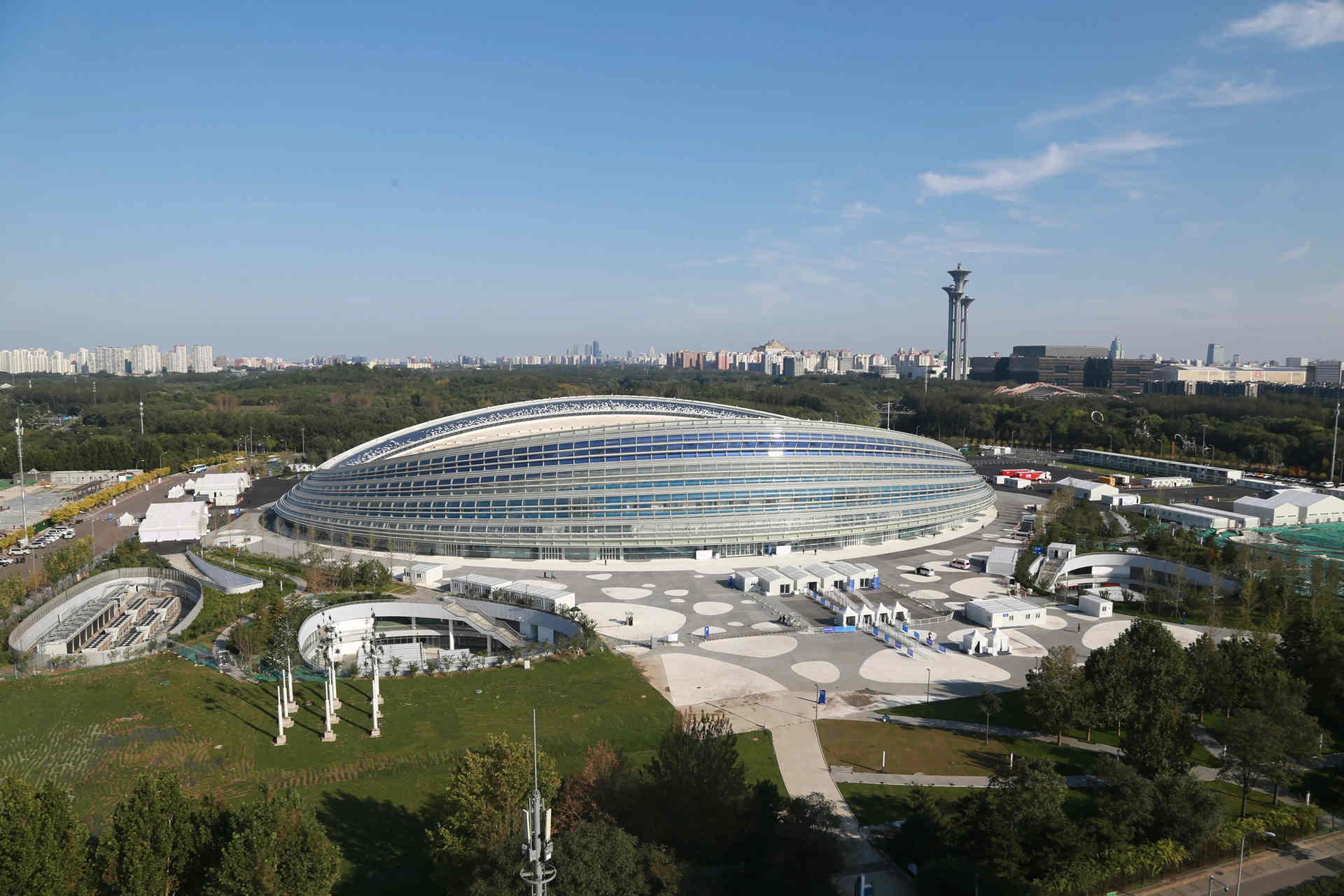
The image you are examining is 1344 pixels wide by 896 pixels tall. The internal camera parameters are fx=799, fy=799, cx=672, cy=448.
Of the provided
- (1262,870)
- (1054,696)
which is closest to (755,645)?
(1054,696)

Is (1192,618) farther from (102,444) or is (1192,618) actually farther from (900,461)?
(102,444)

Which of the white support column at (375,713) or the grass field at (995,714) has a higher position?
the white support column at (375,713)

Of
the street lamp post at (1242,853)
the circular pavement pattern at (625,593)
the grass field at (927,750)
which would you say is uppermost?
the street lamp post at (1242,853)

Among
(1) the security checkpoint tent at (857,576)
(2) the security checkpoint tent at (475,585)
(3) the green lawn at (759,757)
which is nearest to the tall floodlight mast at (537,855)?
(3) the green lawn at (759,757)

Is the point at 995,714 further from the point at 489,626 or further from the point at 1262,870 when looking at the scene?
the point at 489,626

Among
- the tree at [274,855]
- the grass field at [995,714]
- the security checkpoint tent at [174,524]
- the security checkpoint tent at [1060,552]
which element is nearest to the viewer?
the tree at [274,855]

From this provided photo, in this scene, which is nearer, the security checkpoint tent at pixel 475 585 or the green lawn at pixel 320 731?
the green lawn at pixel 320 731

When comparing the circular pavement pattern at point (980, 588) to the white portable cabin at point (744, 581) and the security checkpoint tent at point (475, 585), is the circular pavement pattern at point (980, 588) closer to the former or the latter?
the white portable cabin at point (744, 581)
